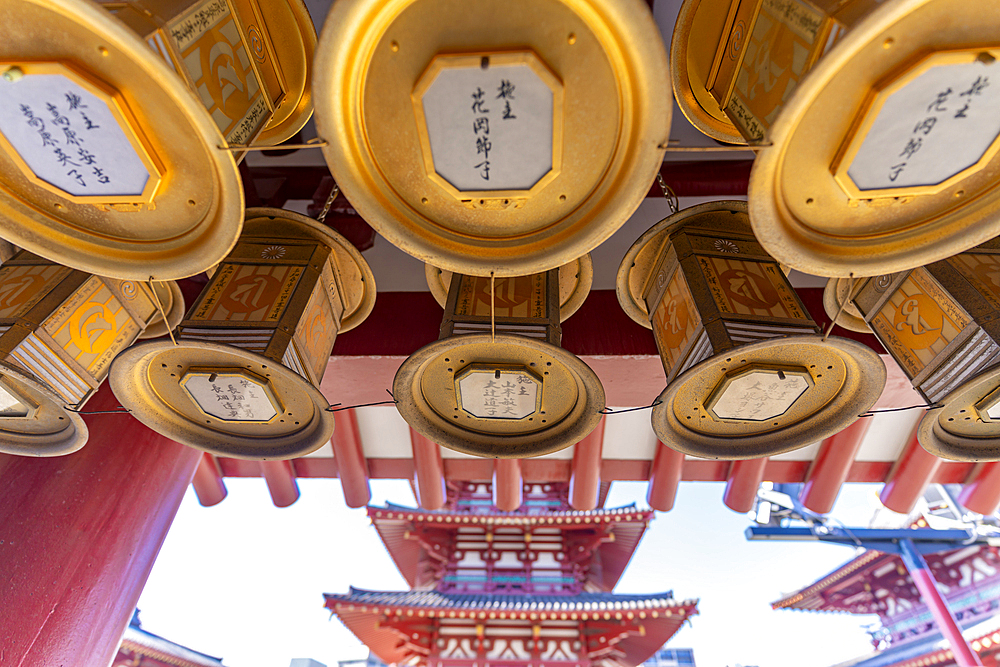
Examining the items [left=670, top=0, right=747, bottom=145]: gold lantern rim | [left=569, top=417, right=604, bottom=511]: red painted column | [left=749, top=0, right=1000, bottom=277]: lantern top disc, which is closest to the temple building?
[left=569, top=417, right=604, bottom=511]: red painted column

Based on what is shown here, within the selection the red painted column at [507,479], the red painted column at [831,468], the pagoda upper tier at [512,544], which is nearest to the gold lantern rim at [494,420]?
the red painted column at [507,479]

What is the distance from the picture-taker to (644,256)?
6.09ft

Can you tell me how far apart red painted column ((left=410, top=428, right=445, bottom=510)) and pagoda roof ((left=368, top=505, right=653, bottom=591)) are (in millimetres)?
4840

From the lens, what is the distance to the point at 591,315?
2.82 metres

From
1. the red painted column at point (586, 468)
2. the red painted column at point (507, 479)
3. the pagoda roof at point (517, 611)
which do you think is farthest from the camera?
the pagoda roof at point (517, 611)

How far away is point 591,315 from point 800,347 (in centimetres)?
140

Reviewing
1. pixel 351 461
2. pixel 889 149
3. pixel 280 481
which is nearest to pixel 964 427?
pixel 889 149

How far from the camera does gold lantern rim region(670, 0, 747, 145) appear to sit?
1.85 meters

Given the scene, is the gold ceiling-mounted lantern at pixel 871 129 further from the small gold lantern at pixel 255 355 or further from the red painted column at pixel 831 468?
the red painted column at pixel 831 468

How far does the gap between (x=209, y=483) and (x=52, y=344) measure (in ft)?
9.16

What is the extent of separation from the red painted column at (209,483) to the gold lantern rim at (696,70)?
3762 millimetres

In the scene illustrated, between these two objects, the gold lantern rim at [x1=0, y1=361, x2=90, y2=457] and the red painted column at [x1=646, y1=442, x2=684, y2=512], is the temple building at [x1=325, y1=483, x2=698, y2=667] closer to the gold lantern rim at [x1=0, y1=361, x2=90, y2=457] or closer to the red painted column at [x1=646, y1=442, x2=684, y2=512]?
the red painted column at [x1=646, y1=442, x2=684, y2=512]

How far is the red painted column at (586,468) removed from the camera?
3.67 metres

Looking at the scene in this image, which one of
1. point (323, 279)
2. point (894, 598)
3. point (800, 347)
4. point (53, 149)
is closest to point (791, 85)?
point (800, 347)
